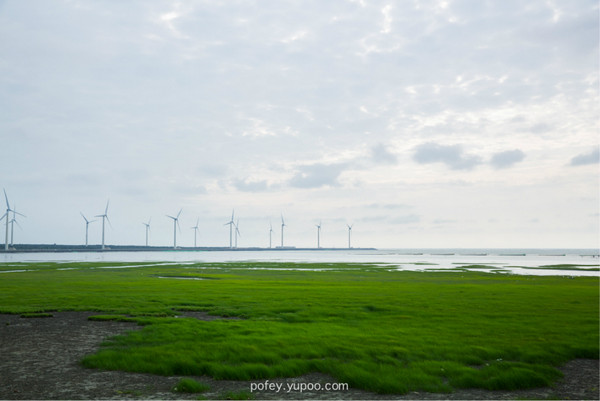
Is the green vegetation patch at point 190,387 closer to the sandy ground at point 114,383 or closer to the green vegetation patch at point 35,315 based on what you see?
the sandy ground at point 114,383

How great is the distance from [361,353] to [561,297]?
23945 mm

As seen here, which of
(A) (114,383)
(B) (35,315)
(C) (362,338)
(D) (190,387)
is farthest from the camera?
(B) (35,315)

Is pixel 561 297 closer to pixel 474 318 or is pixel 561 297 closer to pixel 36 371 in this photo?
pixel 474 318

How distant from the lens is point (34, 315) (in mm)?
25000

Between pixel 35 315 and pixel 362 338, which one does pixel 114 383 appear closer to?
pixel 362 338

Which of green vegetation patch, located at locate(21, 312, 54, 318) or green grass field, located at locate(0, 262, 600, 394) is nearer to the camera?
green grass field, located at locate(0, 262, 600, 394)

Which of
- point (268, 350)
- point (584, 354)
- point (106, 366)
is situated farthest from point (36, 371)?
point (584, 354)

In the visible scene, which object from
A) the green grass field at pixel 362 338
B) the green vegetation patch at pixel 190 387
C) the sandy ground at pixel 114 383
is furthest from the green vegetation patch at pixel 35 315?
the green vegetation patch at pixel 190 387

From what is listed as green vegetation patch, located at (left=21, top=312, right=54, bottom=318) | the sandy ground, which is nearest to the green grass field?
the sandy ground

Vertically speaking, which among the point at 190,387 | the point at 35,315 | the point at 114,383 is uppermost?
the point at 190,387

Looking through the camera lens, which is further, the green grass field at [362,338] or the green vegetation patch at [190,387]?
the green grass field at [362,338]

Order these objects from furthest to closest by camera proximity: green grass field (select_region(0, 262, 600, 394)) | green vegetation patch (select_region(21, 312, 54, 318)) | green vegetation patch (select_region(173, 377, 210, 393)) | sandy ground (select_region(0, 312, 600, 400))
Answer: green vegetation patch (select_region(21, 312, 54, 318)), green grass field (select_region(0, 262, 600, 394)), green vegetation patch (select_region(173, 377, 210, 393)), sandy ground (select_region(0, 312, 600, 400))

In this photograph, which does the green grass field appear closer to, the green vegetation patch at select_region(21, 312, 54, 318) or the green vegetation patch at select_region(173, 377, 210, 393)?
the green vegetation patch at select_region(173, 377, 210, 393)

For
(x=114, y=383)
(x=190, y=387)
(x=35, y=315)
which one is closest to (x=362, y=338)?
(x=190, y=387)
